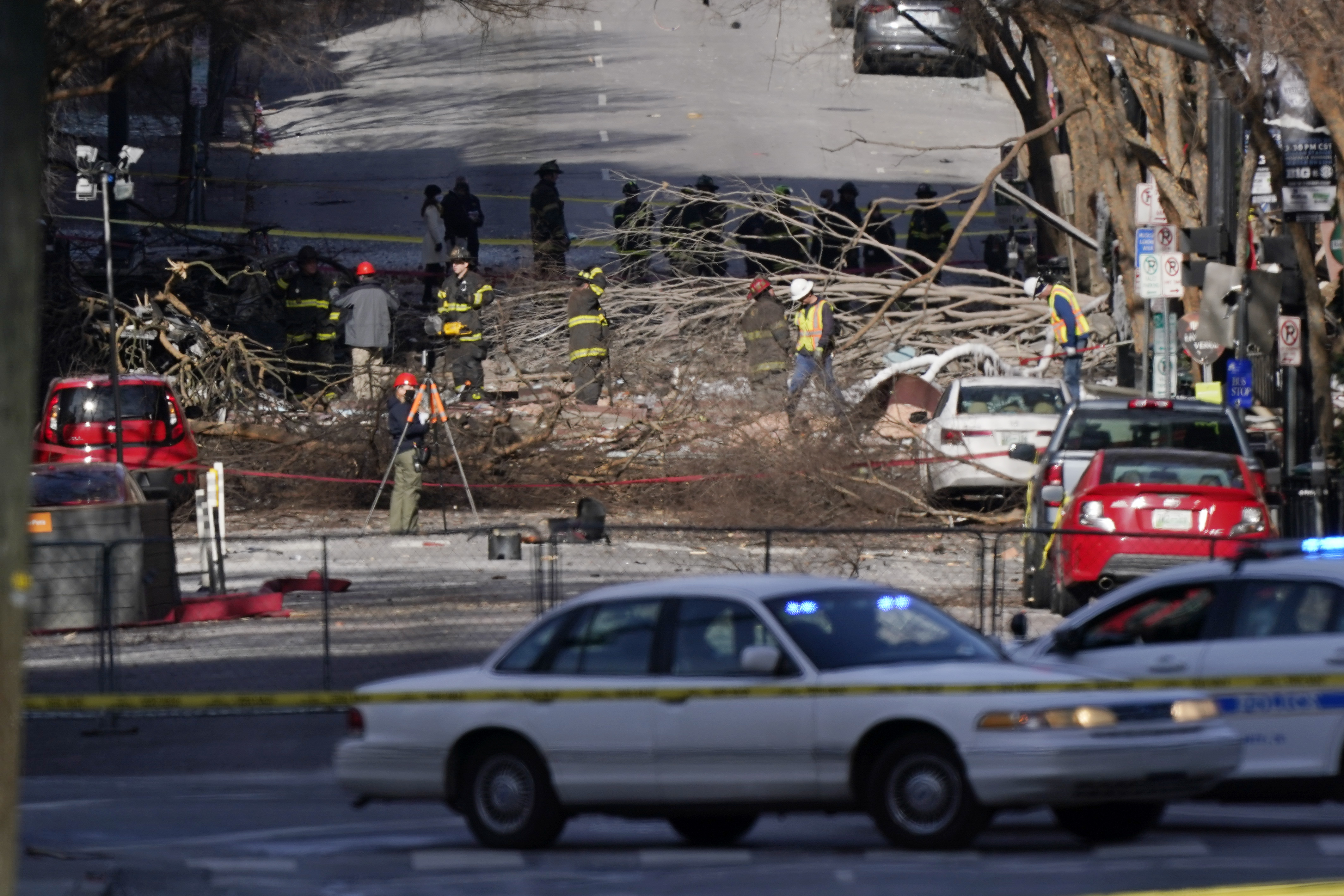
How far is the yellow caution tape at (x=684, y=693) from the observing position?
8.29m

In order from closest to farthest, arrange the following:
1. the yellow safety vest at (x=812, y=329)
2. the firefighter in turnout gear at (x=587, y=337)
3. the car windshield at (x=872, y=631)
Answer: the car windshield at (x=872, y=631), the yellow safety vest at (x=812, y=329), the firefighter in turnout gear at (x=587, y=337)

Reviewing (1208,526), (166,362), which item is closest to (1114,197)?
(1208,526)

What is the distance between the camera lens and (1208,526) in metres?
14.4

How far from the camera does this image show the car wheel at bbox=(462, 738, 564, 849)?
8.70m

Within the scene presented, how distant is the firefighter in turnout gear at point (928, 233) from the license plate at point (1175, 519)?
14238 millimetres

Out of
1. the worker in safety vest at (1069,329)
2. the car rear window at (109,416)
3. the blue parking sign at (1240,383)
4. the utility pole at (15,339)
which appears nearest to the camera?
the utility pole at (15,339)

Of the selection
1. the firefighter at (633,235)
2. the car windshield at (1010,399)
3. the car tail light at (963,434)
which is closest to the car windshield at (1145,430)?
the car tail light at (963,434)

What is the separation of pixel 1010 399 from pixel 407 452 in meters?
6.34

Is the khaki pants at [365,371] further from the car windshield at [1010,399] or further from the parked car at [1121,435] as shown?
the parked car at [1121,435]

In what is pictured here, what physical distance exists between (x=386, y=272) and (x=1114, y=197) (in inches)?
541

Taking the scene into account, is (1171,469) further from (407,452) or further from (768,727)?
(407,452)

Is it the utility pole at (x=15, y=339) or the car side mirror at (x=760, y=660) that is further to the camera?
the car side mirror at (x=760, y=660)

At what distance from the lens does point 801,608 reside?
29.0 ft

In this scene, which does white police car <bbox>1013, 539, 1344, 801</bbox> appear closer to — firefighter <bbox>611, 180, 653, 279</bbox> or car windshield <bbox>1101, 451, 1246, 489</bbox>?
car windshield <bbox>1101, 451, 1246, 489</bbox>
